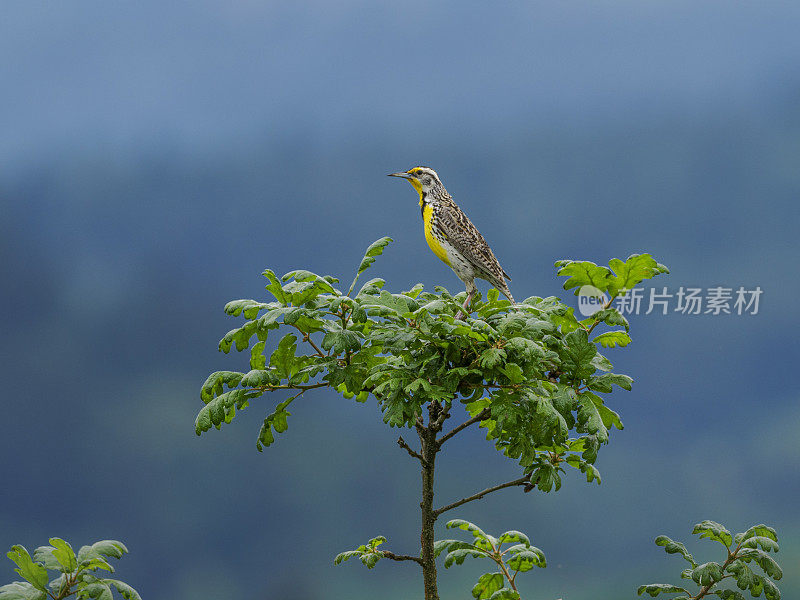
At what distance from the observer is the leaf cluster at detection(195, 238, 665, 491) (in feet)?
11.5

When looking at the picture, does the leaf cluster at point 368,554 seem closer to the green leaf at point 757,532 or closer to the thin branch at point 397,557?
the thin branch at point 397,557

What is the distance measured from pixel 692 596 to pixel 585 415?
1.52 metres

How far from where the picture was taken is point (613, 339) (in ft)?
12.5

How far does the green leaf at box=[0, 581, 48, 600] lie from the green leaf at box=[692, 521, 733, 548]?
10.6 ft

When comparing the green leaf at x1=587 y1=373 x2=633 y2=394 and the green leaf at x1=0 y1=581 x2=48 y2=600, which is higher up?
the green leaf at x1=587 y1=373 x2=633 y2=394

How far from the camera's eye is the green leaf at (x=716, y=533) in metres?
4.34

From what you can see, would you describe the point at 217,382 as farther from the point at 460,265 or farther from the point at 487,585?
the point at 487,585

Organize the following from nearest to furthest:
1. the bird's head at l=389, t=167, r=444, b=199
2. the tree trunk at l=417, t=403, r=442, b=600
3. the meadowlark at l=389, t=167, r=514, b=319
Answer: the tree trunk at l=417, t=403, r=442, b=600
the meadowlark at l=389, t=167, r=514, b=319
the bird's head at l=389, t=167, r=444, b=199

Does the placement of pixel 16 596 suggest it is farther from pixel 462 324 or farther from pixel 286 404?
pixel 462 324

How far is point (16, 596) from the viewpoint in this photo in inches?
127

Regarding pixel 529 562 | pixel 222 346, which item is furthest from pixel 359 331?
pixel 529 562

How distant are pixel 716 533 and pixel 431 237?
225 centimetres

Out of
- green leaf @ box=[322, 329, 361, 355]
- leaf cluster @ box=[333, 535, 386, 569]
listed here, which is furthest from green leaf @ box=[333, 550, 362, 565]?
green leaf @ box=[322, 329, 361, 355]

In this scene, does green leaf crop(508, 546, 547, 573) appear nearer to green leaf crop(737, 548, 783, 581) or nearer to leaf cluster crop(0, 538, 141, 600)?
green leaf crop(737, 548, 783, 581)
